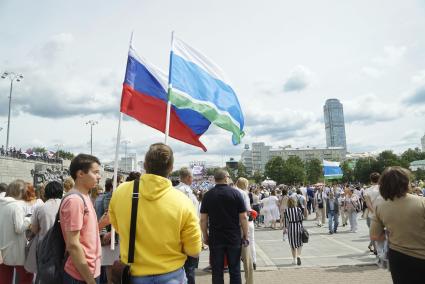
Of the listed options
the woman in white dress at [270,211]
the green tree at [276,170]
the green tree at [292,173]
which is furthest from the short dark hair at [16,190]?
the green tree at [276,170]

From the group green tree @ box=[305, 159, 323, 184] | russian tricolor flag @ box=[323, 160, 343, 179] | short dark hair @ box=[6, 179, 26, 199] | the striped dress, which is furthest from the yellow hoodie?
green tree @ box=[305, 159, 323, 184]

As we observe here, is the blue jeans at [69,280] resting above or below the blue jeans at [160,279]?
below

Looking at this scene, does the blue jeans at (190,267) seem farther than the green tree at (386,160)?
No

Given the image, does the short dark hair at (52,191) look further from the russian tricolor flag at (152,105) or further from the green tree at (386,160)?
the green tree at (386,160)

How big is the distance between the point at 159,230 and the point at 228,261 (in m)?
3.19

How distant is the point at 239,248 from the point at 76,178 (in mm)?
2952

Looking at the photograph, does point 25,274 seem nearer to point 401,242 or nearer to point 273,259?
point 401,242

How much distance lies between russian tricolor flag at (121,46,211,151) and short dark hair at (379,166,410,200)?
3755mm

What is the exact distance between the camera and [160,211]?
9.50 ft

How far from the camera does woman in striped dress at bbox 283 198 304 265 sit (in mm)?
9305

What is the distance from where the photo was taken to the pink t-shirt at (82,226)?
10.8 ft

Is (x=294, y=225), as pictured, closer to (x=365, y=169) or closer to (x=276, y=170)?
(x=365, y=169)

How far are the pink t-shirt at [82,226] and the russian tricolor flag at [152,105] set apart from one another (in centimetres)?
288

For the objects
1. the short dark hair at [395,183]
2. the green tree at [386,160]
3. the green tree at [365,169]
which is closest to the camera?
the short dark hair at [395,183]
